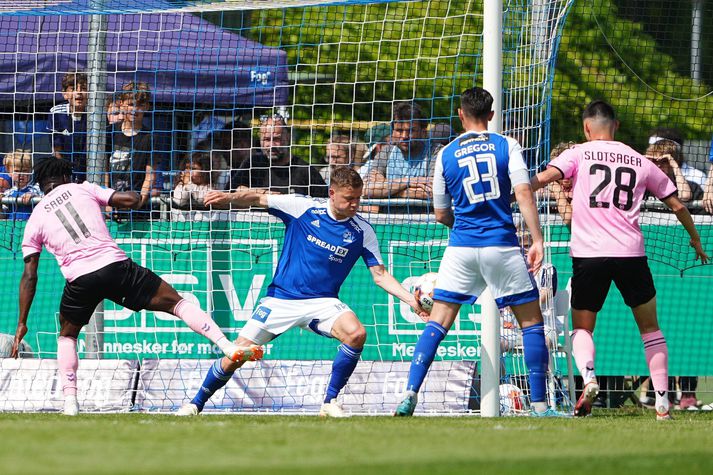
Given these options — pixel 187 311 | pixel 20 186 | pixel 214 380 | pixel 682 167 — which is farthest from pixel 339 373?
pixel 682 167

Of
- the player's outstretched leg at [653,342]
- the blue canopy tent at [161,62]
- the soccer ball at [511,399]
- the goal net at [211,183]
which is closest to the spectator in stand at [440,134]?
the goal net at [211,183]

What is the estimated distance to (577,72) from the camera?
18484 mm

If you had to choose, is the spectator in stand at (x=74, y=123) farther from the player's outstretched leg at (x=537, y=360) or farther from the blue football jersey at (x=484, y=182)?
the player's outstretched leg at (x=537, y=360)

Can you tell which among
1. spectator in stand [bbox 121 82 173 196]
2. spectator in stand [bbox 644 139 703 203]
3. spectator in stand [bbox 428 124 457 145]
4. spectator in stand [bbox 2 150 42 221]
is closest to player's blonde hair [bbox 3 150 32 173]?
spectator in stand [bbox 2 150 42 221]

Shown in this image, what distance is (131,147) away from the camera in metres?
12.0

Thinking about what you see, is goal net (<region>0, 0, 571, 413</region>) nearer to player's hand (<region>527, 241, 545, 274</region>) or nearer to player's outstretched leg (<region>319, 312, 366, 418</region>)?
player's outstretched leg (<region>319, 312, 366, 418</region>)

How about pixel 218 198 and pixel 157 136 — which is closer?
pixel 218 198

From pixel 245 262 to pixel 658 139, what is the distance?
15.1ft

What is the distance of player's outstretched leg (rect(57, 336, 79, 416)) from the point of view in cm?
939

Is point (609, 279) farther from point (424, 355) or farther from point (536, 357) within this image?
point (424, 355)

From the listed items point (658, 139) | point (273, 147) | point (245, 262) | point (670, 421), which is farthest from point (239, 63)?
point (670, 421)

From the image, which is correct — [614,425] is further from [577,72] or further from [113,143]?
[577,72]

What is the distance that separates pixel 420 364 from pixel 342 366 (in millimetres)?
825

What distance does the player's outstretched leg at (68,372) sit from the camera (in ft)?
30.8
